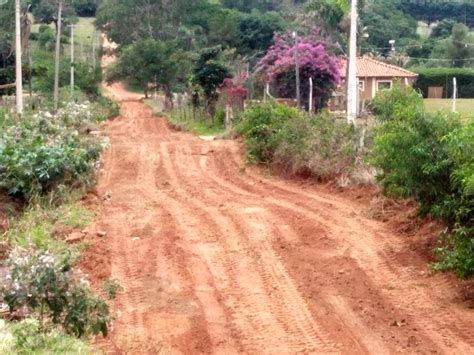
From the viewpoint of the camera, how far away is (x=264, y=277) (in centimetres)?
988

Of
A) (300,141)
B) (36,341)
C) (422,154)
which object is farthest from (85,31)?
(36,341)

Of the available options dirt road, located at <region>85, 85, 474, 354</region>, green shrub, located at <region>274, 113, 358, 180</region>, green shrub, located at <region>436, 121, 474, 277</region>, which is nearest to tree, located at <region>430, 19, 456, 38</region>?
green shrub, located at <region>274, 113, 358, 180</region>

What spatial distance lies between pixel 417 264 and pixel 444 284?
983mm

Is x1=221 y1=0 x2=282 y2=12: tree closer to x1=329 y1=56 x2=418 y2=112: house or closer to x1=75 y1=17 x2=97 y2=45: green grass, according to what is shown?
x1=75 y1=17 x2=97 y2=45: green grass

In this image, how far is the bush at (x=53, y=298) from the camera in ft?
22.6

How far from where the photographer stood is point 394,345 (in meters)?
7.48

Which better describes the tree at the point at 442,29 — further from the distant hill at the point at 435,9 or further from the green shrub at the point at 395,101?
the green shrub at the point at 395,101

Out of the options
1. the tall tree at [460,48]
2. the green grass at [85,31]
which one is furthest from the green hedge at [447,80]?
the green grass at [85,31]

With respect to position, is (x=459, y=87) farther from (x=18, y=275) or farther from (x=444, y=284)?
(x=18, y=275)

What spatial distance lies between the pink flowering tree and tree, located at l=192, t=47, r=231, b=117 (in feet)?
9.21

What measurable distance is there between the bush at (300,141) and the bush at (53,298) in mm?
9524

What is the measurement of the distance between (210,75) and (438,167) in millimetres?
23771

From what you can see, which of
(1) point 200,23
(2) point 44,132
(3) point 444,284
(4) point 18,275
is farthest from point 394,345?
(1) point 200,23

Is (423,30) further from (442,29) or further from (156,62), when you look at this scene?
(156,62)
